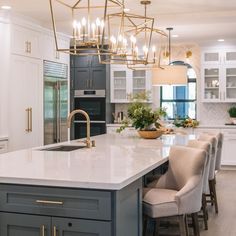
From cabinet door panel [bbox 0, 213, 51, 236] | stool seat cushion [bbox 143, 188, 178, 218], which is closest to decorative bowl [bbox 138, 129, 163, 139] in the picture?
stool seat cushion [bbox 143, 188, 178, 218]

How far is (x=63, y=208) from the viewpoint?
100 inches

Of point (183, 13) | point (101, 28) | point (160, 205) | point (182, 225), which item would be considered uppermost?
point (183, 13)

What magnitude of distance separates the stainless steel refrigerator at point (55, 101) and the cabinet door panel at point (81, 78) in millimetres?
1121

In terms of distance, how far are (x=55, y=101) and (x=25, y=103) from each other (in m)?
1.00

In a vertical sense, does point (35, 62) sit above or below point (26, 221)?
above

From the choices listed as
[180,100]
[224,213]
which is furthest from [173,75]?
[180,100]

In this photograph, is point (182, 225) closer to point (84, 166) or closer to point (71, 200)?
point (84, 166)

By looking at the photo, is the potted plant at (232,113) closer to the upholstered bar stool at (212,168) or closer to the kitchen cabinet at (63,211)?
the upholstered bar stool at (212,168)

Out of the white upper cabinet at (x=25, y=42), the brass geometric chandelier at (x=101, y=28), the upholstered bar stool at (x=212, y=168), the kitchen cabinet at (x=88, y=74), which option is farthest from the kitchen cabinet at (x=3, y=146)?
the kitchen cabinet at (x=88, y=74)

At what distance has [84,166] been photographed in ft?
9.93

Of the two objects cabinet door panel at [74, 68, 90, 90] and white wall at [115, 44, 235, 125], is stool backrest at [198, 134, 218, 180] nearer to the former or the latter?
white wall at [115, 44, 235, 125]

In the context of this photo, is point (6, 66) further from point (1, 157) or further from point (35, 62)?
point (1, 157)

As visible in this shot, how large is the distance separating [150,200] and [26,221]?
1004 millimetres

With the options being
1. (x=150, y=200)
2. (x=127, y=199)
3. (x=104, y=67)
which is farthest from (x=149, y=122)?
(x=104, y=67)
